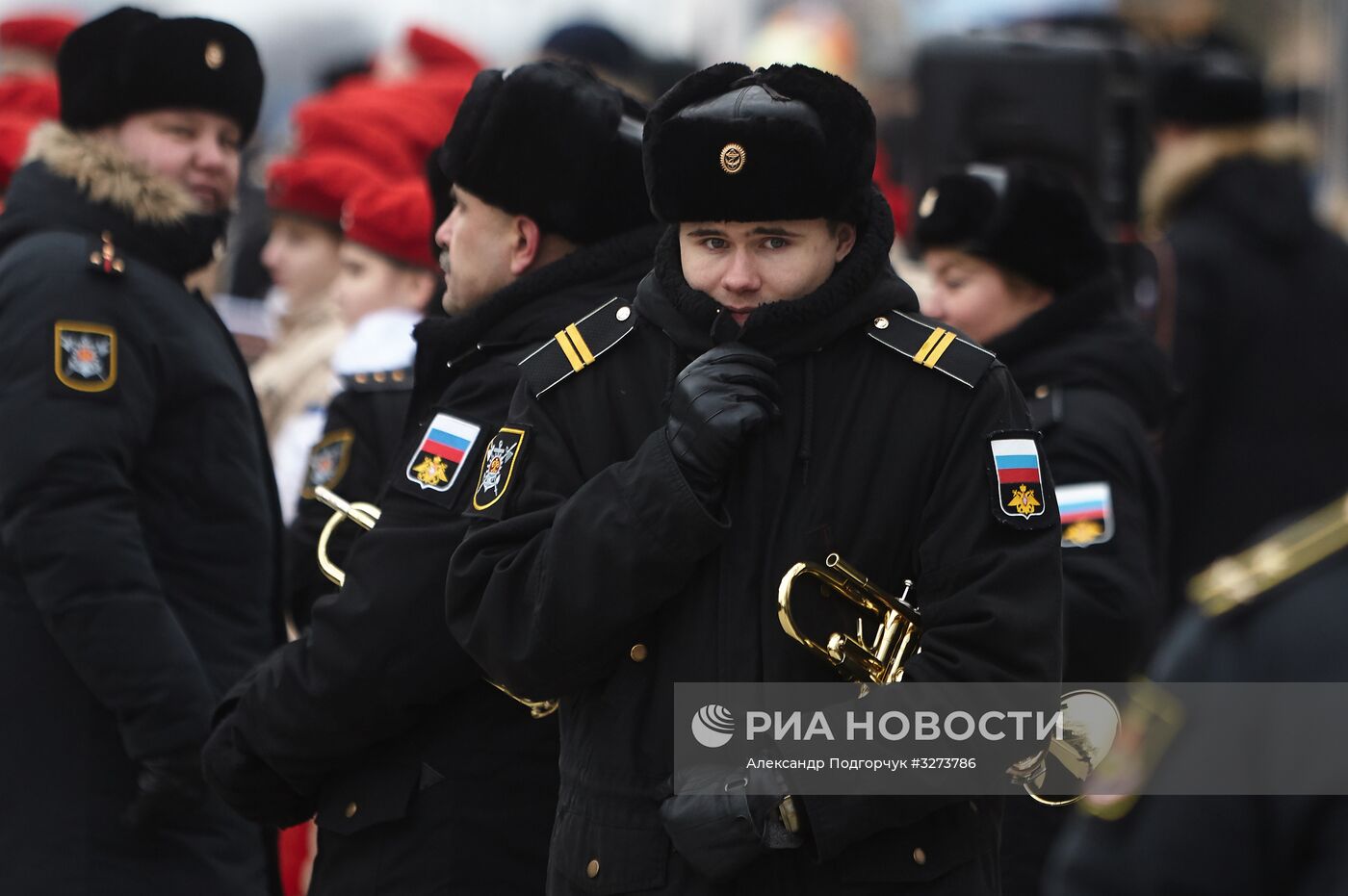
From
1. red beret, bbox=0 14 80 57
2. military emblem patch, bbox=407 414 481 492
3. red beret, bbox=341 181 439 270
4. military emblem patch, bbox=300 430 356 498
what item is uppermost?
military emblem patch, bbox=407 414 481 492

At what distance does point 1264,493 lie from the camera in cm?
770

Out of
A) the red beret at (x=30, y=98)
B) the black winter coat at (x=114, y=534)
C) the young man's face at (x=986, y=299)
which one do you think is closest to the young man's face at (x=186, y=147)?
the black winter coat at (x=114, y=534)

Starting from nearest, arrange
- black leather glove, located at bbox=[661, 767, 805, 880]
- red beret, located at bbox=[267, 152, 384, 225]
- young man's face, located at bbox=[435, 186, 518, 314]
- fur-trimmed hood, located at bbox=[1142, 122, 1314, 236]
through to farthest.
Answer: black leather glove, located at bbox=[661, 767, 805, 880]
young man's face, located at bbox=[435, 186, 518, 314]
red beret, located at bbox=[267, 152, 384, 225]
fur-trimmed hood, located at bbox=[1142, 122, 1314, 236]

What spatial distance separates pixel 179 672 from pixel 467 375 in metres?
0.97

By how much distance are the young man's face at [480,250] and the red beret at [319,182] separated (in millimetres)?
2980

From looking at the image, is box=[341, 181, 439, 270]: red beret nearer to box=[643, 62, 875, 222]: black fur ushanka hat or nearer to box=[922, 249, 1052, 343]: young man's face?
box=[922, 249, 1052, 343]: young man's face

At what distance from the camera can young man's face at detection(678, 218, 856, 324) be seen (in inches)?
132

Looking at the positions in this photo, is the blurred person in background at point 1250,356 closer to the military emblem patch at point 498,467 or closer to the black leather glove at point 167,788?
the black leather glove at point 167,788

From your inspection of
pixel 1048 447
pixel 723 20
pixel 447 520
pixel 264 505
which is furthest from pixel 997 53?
pixel 723 20

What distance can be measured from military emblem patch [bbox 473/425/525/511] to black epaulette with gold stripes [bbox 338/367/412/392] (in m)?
1.08

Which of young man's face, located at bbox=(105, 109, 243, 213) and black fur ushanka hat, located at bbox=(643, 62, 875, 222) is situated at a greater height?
black fur ushanka hat, located at bbox=(643, 62, 875, 222)

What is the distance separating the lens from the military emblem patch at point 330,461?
14.7 ft

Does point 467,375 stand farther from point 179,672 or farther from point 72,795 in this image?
point 72,795

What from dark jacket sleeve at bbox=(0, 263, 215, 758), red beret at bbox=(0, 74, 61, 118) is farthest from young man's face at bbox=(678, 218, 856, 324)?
red beret at bbox=(0, 74, 61, 118)
